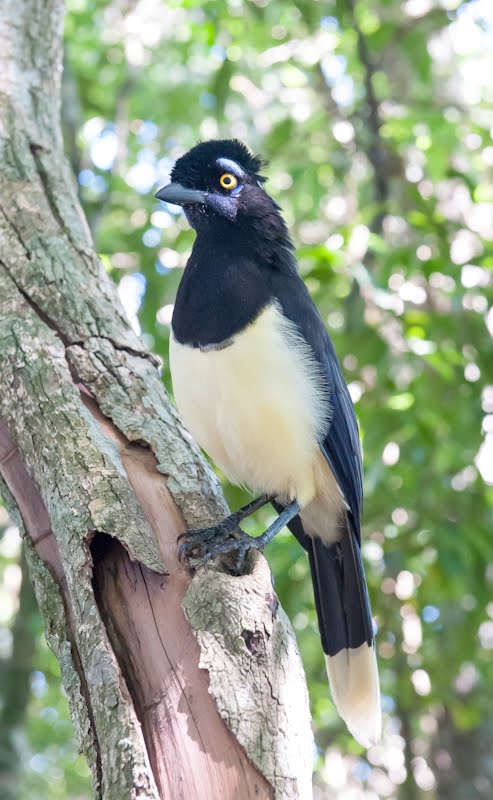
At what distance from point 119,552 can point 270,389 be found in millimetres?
962

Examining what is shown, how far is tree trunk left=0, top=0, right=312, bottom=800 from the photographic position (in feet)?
6.80

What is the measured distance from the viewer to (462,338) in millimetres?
4953

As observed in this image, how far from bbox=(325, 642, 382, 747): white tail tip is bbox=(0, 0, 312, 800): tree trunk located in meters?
1.30

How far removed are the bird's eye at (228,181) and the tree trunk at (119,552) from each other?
57cm

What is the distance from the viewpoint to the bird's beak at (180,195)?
353cm

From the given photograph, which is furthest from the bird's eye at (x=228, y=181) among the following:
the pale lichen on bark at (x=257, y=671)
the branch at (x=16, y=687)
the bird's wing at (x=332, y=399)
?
the branch at (x=16, y=687)

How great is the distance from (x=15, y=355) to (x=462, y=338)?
9.24 ft

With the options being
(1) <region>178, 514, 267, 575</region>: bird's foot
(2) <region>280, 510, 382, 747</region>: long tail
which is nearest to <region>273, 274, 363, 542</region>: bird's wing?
(2) <region>280, 510, 382, 747</region>: long tail

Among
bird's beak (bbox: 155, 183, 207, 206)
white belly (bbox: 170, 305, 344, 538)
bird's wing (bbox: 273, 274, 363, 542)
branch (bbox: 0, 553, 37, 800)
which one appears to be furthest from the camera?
branch (bbox: 0, 553, 37, 800)

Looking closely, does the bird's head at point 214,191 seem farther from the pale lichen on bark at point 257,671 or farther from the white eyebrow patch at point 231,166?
the pale lichen on bark at point 257,671

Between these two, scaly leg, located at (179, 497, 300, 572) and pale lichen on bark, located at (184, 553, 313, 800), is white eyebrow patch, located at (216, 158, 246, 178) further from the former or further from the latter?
pale lichen on bark, located at (184, 553, 313, 800)

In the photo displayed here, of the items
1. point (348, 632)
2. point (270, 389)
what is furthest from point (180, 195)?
point (348, 632)

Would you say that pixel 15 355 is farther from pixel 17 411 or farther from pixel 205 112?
pixel 205 112

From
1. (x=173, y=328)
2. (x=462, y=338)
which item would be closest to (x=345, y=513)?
(x=173, y=328)
